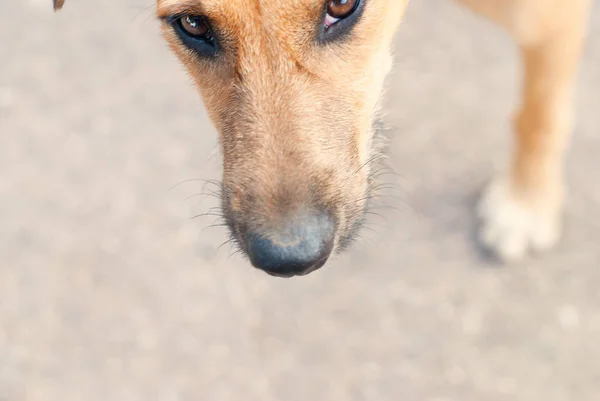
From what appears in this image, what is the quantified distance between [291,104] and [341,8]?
328 mm

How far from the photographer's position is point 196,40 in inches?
88.3

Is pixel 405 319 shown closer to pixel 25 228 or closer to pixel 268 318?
pixel 268 318

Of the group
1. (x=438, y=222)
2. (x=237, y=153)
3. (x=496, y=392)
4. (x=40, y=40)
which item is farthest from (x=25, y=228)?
(x=496, y=392)

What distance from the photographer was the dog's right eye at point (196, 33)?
2174 mm

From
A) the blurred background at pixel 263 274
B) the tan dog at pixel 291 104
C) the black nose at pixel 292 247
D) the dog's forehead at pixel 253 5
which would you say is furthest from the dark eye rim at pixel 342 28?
the blurred background at pixel 263 274

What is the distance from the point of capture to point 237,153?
2158 mm

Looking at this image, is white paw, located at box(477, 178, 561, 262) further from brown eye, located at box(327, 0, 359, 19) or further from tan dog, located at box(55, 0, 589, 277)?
brown eye, located at box(327, 0, 359, 19)

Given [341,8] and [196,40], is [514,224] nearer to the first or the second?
[341,8]

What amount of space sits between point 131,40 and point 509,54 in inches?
84.1

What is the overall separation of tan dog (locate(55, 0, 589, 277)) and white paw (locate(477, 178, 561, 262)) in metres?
1.01

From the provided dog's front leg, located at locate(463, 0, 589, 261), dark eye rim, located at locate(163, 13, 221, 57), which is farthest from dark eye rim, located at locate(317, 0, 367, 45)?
dog's front leg, located at locate(463, 0, 589, 261)

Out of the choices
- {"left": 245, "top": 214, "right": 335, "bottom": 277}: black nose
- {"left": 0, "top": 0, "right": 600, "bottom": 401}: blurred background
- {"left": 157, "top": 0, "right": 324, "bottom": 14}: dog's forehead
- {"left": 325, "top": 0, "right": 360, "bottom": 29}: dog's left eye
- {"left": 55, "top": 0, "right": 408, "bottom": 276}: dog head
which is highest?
{"left": 157, "top": 0, "right": 324, "bottom": 14}: dog's forehead

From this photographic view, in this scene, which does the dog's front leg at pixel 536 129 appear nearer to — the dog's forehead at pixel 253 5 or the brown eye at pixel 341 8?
the brown eye at pixel 341 8

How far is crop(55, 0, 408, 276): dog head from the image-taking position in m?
1.98
